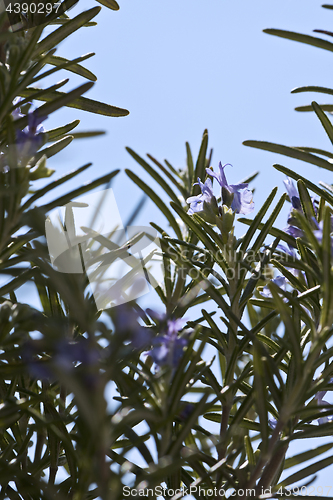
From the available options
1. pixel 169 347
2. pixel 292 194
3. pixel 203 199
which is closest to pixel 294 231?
pixel 292 194

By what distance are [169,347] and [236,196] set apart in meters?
0.49

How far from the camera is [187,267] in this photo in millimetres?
965

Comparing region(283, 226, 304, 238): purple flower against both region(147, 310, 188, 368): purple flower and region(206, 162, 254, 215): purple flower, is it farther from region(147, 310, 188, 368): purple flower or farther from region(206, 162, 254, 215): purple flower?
region(147, 310, 188, 368): purple flower

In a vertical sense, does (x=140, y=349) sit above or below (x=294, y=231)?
below

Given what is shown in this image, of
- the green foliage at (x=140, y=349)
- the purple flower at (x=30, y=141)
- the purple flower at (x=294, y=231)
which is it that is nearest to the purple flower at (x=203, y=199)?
the green foliage at (x=140, y=349)

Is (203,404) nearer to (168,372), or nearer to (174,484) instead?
(168,372)

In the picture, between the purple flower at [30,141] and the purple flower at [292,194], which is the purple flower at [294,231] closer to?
the purple flower at [292,194]

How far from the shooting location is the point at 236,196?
1061mm

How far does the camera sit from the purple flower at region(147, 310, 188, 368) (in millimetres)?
659

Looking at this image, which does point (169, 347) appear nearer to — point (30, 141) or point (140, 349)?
point (140, 349)

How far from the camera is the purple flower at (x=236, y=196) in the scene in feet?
3.44

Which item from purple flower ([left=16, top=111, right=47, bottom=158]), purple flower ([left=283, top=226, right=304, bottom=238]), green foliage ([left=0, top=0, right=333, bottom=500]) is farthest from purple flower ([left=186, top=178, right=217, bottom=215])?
purple flower ([left=16, top=111, right=47, bottom=158])

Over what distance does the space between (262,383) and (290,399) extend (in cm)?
5

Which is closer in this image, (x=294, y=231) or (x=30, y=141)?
(x=30, y=141)
